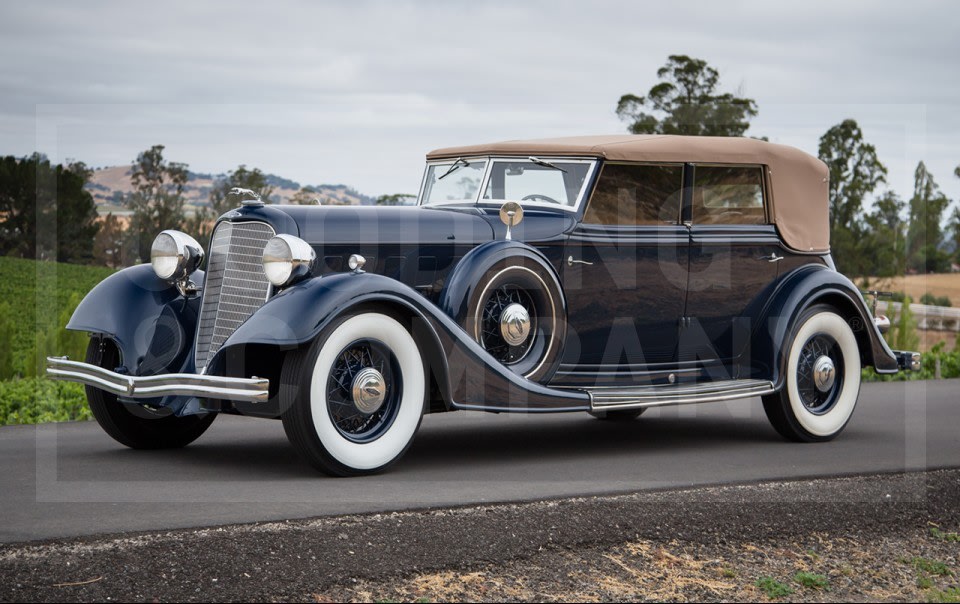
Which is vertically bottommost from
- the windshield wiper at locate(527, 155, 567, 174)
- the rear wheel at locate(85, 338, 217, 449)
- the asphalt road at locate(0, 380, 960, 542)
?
the asphalt road at locate(0, 380, 960, 542)

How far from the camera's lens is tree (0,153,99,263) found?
1812 centimetres

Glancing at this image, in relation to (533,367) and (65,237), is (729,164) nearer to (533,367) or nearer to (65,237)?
(533,367)

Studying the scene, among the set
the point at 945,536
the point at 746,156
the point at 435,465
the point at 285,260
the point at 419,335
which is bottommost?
the point at 945,536

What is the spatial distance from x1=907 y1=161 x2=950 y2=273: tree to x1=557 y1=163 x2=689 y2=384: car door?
3642 cm

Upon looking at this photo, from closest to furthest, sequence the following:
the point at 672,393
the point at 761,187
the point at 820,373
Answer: the point at 672,393 < the point at 820,373 < the point at 761,187

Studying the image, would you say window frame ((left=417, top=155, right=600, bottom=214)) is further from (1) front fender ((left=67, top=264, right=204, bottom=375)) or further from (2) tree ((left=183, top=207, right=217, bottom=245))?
(2) tree ((left=183, top=207, right=217, bottom=245))

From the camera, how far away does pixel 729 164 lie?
815 cm

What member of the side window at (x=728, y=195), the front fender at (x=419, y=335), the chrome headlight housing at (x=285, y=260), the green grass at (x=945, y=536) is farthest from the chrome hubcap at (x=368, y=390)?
the side window at (x=728, y=195)

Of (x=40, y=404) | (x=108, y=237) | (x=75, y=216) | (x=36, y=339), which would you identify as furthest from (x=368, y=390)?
(x=75, y=216)

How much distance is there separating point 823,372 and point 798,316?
0.51 meters

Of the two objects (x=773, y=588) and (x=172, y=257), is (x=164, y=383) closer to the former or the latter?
(x=172, y=257)

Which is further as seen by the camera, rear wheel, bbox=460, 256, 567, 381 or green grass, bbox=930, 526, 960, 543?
rear wheel, bbox=460, 256, 567, 381

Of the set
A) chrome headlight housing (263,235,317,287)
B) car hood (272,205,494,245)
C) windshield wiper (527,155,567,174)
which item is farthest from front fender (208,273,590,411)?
windshield wiper (527,155,567,174)

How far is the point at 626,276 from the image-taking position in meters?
7.55
